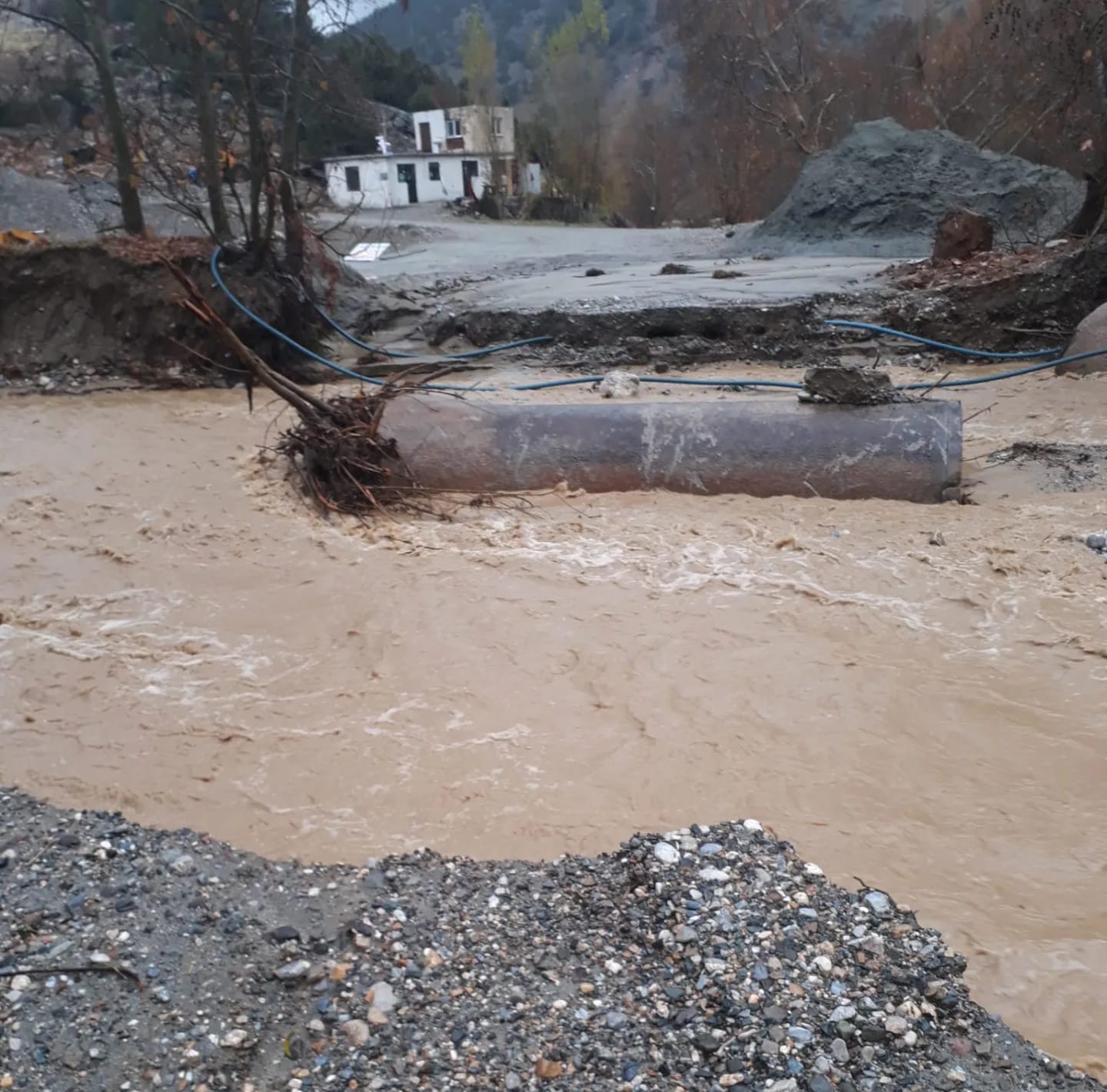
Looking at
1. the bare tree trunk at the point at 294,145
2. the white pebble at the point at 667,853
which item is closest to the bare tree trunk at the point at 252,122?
the bare tree trunk at the point at 294,145

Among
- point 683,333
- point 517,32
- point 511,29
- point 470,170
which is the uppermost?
point 511,29

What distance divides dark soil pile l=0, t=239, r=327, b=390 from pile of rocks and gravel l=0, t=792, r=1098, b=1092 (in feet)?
23.2

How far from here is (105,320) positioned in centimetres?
920

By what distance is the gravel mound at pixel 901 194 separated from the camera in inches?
552

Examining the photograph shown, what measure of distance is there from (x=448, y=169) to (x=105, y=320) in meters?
24.7

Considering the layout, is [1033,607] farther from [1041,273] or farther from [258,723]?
[1041,273]

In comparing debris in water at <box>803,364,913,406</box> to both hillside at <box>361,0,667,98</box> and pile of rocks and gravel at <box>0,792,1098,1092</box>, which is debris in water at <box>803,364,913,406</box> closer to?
pile of rocks and gravel at <box>0,792,1098,1092</box>

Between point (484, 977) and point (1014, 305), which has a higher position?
point (1014, 305)

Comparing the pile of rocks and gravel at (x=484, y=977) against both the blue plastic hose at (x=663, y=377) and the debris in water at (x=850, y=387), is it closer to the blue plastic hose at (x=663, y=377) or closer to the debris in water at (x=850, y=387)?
the debris in water at (x=850, y=387)

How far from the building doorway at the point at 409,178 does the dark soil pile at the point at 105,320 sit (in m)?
22.9

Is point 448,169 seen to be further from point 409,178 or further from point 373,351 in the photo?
point 373,351

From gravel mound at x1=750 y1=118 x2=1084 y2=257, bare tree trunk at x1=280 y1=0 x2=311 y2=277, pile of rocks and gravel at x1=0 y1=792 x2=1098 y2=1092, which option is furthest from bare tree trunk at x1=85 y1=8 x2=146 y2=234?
pile of rocks and gravel at x1=0 y1=792 x2=1098 y2=1092

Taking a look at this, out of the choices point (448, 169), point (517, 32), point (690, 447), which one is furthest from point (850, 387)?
point (517, 32)

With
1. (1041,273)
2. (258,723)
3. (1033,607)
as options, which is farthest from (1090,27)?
(258,723)
